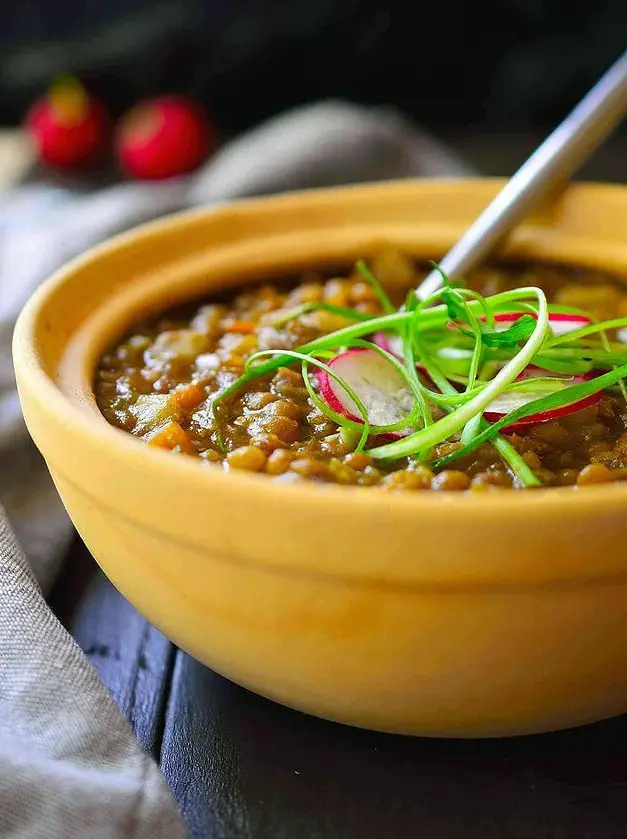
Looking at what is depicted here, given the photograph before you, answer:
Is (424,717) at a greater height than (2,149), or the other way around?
(424,717)

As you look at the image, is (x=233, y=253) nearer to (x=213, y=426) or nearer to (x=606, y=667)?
(x=213, y=426)

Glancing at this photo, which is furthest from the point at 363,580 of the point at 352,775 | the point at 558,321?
the point at 558,321

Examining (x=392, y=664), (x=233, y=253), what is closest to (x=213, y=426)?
(x=392, y=664)

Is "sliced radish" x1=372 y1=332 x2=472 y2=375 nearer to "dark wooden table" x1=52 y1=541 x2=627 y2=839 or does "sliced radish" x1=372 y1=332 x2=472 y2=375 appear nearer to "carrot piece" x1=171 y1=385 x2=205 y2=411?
"carrot piece" x1=171 y1=385 x2=205 y2=411

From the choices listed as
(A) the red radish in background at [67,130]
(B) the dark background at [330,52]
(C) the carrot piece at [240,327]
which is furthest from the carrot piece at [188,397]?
(B) the dark background at [330,52]

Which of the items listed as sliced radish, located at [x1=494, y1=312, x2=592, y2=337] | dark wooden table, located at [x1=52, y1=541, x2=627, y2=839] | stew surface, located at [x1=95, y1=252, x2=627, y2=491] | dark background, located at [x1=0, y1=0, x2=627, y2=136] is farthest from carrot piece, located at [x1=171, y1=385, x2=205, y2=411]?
dark background, located at [x1=0, y1=0, x2=627, y2=136]

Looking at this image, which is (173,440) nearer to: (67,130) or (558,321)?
(558,321)

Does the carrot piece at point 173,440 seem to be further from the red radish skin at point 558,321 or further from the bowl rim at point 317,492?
the red radish skin at point 558,321
